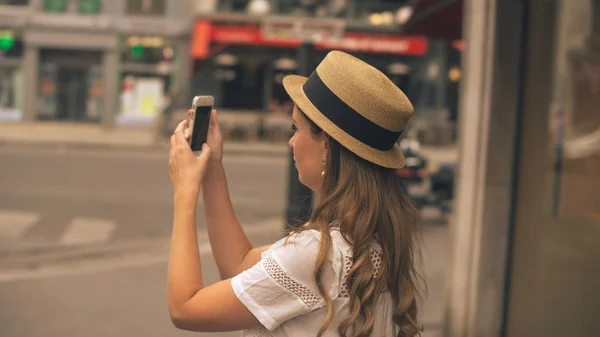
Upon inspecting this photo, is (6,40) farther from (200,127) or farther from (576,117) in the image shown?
(200,127)

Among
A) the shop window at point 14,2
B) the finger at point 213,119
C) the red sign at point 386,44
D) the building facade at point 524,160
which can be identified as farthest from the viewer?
the shop window at point 14,2

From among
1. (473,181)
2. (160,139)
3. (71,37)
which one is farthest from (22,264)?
(71,37)

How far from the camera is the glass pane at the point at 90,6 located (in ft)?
97.8

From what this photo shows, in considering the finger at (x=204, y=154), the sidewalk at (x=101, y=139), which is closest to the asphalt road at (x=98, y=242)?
the finger at (x=204, y=154)

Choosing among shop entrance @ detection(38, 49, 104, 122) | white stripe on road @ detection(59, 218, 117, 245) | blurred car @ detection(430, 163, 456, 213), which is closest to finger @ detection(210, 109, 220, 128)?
white stripe on road @ detection(59, 218, 117, 245)

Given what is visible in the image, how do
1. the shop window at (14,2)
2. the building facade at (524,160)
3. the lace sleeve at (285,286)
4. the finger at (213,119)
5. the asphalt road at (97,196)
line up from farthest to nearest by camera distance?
the shop window at (14,2) < the asphalt road at (97,196) < the building facade at (524,160) < the finger at (213,119) < the lace sleeve at (285,286)

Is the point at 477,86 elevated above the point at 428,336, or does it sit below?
above

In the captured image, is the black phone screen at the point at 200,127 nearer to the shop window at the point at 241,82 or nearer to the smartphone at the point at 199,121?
the smartphone at the point at 199,121

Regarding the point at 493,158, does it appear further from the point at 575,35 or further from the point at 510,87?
the point at 575,35

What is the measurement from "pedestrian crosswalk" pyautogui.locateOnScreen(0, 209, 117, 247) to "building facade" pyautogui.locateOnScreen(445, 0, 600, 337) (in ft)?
19.0

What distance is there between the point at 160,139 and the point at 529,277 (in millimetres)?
20714

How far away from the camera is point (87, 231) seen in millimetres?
10336

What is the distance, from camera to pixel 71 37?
29547mm

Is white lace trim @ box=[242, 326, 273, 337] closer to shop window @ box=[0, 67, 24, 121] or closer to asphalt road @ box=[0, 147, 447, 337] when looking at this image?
asphalt road @ box=[0, 147, 447, 337]
